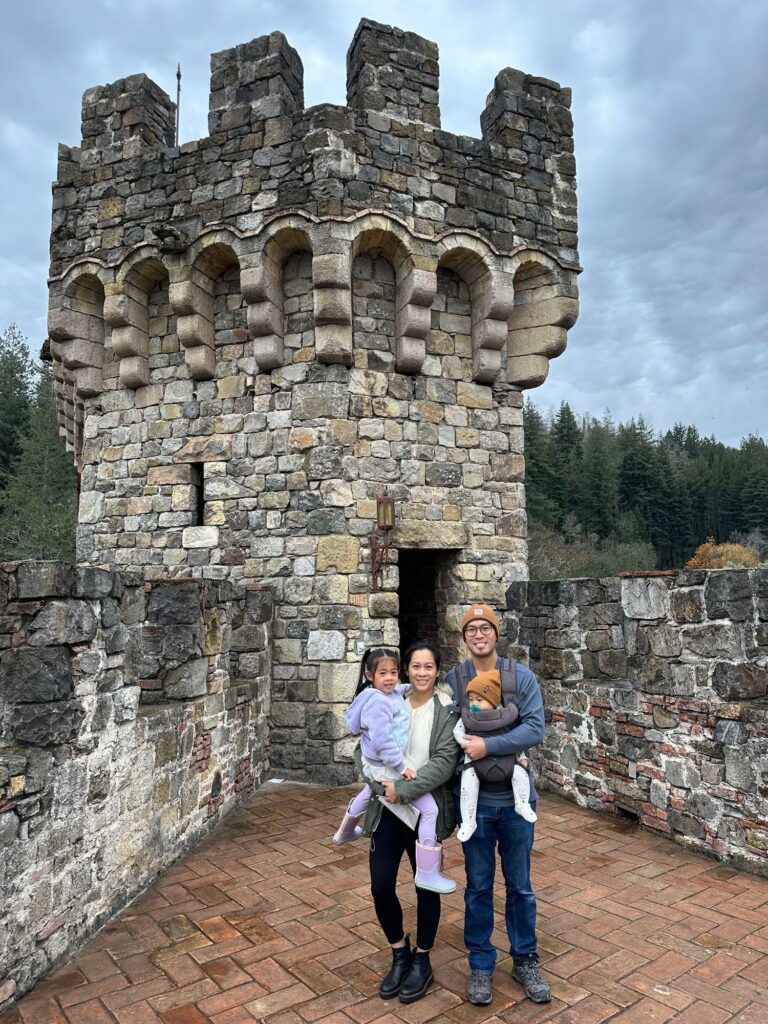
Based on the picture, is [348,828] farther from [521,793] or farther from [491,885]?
[521,793]

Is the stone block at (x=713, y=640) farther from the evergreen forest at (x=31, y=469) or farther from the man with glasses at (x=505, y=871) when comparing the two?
the evergreen forest at (x=31, y=469)

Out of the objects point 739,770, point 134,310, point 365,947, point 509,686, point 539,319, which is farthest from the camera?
point 539,319

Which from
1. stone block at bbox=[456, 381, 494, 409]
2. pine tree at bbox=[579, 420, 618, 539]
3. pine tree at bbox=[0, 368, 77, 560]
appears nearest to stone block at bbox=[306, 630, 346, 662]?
stone block at bbox=[456, 381, 494, 409]

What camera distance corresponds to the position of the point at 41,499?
20406mm

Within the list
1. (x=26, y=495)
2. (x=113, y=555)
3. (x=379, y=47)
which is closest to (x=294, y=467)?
(x=113, y=555)

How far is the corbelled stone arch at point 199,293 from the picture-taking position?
20.8 feet

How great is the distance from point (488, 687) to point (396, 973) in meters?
1.14

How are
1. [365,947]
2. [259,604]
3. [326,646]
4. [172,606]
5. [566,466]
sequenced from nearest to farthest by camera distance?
[365,947]
[172,606]
[259,604]
[326,646]
[566,466]

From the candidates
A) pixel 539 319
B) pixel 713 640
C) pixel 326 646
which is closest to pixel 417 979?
pixel 713 640

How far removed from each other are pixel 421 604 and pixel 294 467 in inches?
130

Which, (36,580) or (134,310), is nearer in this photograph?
(36,580)

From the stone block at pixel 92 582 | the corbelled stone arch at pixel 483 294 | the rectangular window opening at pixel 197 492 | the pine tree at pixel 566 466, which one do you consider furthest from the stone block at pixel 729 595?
the pine tree at pixel 566 466

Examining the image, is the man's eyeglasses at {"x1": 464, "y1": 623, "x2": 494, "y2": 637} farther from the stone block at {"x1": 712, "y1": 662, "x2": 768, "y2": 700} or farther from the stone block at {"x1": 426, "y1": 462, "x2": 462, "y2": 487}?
the stone block at {"x1": 426, "y1": 462, "x2": 462, "y2": 487}

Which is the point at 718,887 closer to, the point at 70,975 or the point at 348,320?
the point at 70,975
